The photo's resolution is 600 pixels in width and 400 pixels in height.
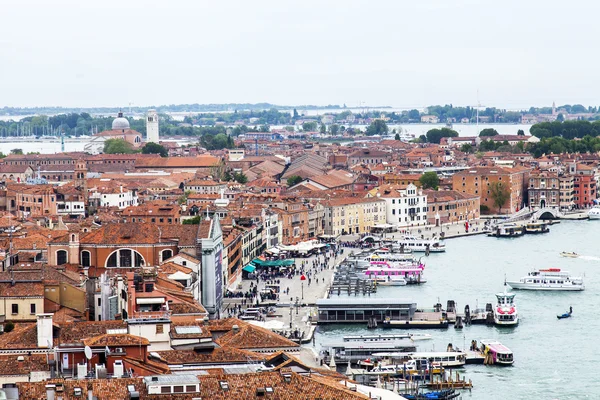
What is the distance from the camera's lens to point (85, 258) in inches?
730

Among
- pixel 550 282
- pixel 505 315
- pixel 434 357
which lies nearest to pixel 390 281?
pixel 550 282

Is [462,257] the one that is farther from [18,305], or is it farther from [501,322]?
[18,305]

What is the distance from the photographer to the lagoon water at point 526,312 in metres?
16.4

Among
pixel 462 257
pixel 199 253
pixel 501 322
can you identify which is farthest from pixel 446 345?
pixel 462 257

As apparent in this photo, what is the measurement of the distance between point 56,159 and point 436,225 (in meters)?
18.7

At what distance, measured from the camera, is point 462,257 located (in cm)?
3127

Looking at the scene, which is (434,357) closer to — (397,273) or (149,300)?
(149,300)

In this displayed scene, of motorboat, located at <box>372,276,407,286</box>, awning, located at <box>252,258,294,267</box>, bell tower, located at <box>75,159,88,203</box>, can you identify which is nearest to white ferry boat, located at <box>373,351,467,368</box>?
motorboat, located at <box>372,276,407,286</box>

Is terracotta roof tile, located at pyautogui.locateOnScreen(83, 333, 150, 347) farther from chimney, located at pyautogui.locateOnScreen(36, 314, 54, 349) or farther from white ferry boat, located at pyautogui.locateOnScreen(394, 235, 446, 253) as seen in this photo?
white ferry boat, located at pyautogui.locateOnScreen(394, 235, 446, 253)

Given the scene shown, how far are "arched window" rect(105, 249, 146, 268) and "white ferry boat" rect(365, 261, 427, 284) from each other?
8.36 m

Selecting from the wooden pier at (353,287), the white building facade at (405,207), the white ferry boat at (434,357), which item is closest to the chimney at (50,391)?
the white ferry boat at (434,357)

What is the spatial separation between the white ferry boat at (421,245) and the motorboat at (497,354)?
14.2m

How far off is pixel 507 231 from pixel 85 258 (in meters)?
20.1

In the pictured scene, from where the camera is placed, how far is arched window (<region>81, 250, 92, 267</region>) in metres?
18.5
